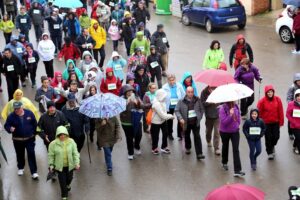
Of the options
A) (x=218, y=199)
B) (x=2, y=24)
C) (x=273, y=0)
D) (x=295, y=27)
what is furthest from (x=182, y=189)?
(x=273, y=0)

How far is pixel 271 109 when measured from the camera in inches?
440

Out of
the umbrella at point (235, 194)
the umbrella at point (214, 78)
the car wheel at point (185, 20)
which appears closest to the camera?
the umbrella at point (235, 194)

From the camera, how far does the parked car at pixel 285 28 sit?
19686 mm

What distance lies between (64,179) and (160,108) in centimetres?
241

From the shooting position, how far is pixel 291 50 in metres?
19.3

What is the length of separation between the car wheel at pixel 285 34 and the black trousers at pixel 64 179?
1174 centimetres

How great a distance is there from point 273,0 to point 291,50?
6607mm

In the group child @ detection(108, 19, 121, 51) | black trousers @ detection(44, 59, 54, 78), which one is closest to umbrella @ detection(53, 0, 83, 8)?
child @ detection(108, 19, 121, 51)

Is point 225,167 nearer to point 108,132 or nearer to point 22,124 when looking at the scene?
point 108,132

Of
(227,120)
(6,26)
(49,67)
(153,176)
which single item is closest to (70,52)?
(49,67)

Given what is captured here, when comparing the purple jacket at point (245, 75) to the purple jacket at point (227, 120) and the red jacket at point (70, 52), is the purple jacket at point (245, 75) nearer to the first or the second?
the purple jacket at point (227, 120)

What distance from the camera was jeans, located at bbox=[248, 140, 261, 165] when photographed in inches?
430

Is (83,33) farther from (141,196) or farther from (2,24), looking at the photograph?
(141,196)

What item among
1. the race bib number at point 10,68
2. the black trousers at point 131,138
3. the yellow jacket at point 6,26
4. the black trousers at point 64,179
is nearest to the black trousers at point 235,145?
the black trousers at point 131,138
